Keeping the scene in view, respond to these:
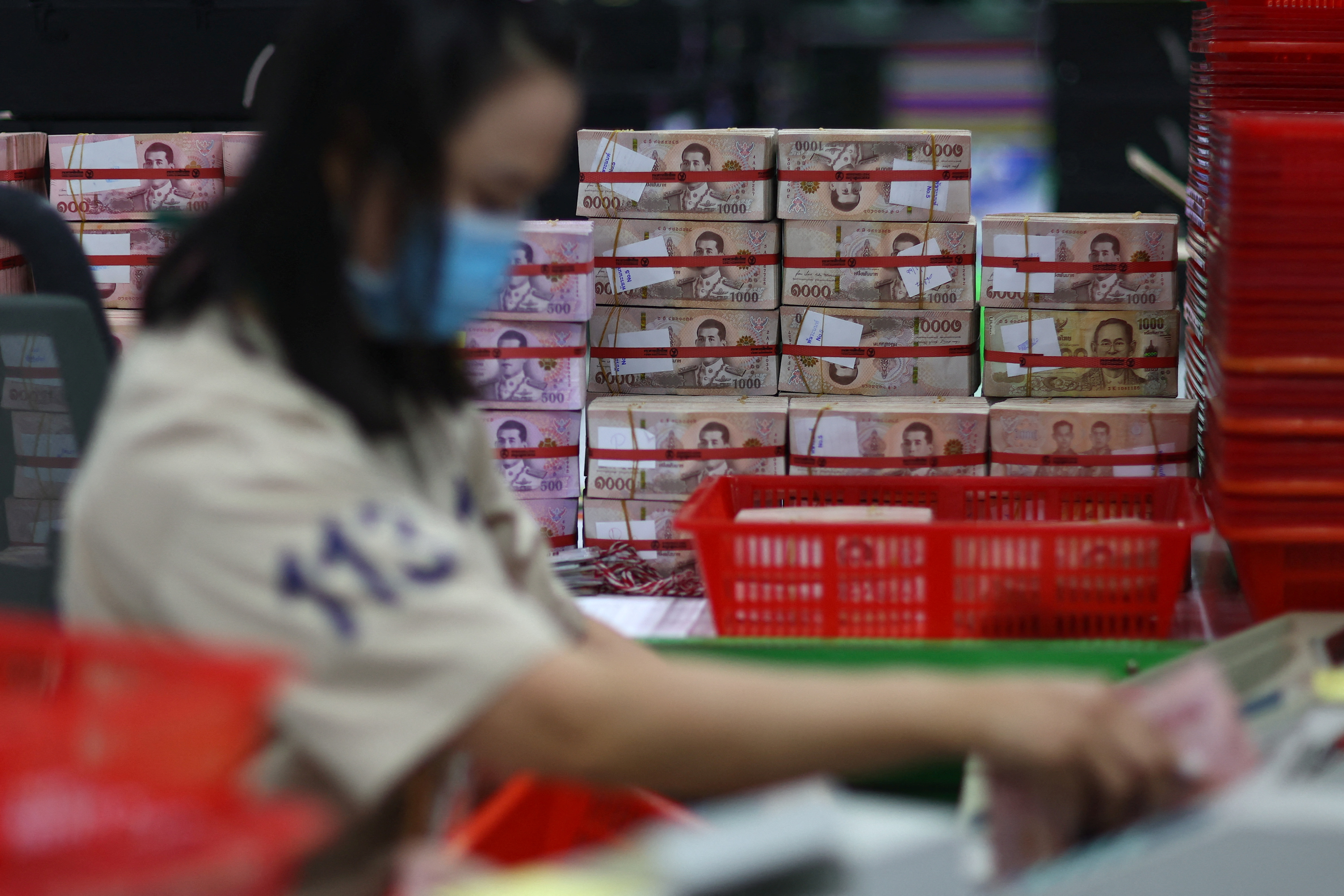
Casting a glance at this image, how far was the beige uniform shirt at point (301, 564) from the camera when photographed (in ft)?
3.57

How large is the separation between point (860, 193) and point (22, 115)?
3.01m

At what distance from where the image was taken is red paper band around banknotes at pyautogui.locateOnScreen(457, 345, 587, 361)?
128 inches

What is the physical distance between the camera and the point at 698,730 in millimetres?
1172

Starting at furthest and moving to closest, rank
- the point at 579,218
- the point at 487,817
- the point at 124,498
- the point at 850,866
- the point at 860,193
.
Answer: the point at 579,218 < the point at 860,193 < the point at 487,817 < the point at 124,498 < the point at 850,866

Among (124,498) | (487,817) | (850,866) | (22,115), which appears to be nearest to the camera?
(850,866)

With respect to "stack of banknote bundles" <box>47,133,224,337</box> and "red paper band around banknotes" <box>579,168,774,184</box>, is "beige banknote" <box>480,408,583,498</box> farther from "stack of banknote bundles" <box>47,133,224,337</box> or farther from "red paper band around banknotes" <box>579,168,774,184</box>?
"stack of banknote bundles" <box>47,133,224,337</box>

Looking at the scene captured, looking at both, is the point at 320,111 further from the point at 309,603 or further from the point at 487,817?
the point at 487,817

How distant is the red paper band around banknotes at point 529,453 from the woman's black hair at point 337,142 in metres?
2.02

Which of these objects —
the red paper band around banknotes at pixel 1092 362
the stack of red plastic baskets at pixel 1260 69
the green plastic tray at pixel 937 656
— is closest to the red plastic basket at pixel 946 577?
the green plastic tray at pixel 937 656

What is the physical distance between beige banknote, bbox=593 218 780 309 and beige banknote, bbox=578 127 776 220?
29 mm

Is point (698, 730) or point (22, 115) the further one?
point (22, 115)

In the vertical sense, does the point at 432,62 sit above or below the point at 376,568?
above

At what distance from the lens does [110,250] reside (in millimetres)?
3559

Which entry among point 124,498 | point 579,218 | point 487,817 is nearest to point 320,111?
point 124,498
